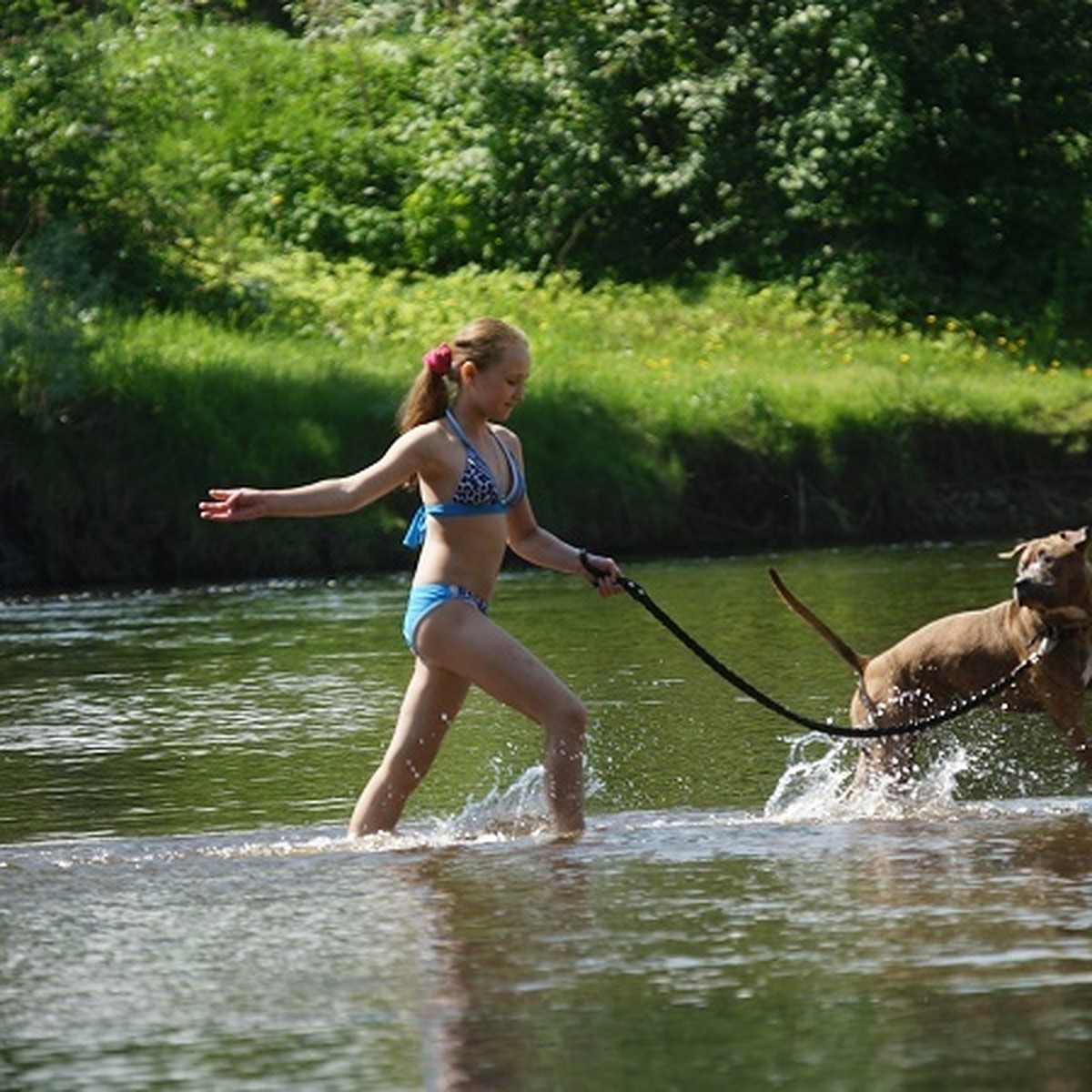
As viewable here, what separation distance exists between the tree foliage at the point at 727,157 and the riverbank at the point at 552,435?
8.62ft

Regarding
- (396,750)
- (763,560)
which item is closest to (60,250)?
(763,560)

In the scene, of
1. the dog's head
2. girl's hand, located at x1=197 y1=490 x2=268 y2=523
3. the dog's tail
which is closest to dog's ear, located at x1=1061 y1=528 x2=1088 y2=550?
the dog's head

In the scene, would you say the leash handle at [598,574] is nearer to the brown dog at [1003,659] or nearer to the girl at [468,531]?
the girl at [468,531]

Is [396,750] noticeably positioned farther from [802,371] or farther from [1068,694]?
[802,371]

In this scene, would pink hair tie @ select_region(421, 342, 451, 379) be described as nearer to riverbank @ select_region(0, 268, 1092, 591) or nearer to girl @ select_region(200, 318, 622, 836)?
girl @ select_region(200, 318, 622, 836)

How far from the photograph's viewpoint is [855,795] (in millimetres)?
10703

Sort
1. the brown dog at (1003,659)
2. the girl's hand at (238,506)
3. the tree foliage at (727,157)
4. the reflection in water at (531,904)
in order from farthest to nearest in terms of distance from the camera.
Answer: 1. the tree foliage at (727,157)
2. the brown dog at (1003,659)
3. the girl's hand at (238,506)
4. the reflection in water at (531,904)

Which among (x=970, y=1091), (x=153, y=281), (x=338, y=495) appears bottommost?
(x=970, y=1091)

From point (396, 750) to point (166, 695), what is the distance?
227 inches

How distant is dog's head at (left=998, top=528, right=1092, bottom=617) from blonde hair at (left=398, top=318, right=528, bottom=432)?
6.41ft

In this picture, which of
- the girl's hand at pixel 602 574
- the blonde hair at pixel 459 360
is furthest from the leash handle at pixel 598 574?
the blonde hair at pixel 459 360

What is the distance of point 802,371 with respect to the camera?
2666 centimetres

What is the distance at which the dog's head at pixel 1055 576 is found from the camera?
10219 mm

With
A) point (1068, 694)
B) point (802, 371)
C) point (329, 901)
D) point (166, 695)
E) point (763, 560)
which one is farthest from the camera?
point (802, 371)
